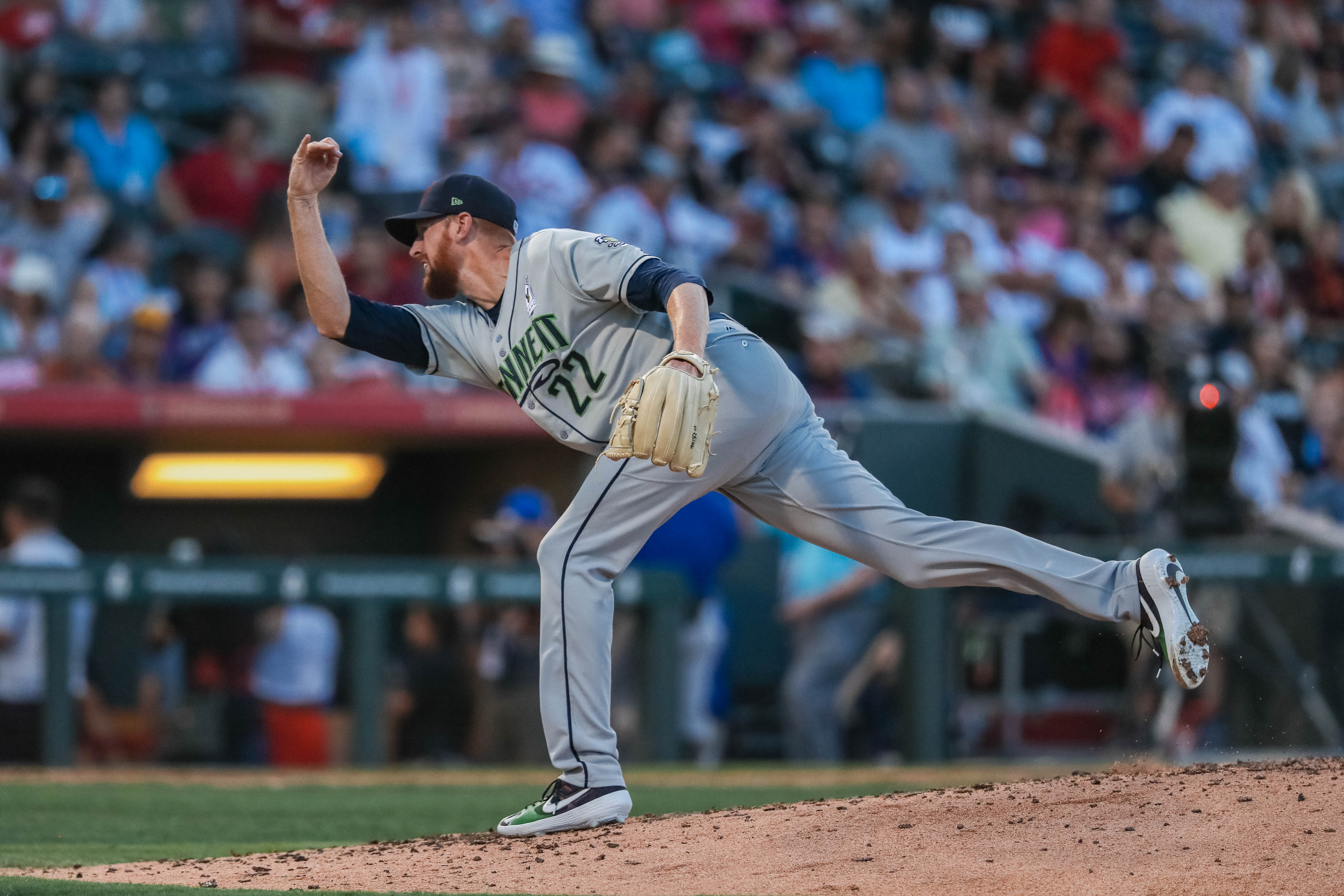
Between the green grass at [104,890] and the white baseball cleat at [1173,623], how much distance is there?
1757 millimetres

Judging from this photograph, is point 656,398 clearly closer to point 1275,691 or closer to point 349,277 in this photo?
point 1275,691

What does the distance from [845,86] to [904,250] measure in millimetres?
2099

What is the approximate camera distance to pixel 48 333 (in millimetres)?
9172

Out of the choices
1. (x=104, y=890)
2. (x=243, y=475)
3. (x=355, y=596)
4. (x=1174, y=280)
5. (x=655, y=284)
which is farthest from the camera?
(x=1174, y=280)

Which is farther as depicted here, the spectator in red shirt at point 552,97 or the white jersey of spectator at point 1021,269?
the white jersey of spectator at point 1021,269

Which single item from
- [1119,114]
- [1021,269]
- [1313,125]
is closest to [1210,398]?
[1021,269]

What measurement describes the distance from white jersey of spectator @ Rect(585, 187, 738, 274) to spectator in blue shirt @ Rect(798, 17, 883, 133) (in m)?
2.14

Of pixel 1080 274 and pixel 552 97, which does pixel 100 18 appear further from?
pixel 1080 274

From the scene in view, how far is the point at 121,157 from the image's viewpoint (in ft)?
34.4

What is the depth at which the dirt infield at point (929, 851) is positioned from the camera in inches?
145

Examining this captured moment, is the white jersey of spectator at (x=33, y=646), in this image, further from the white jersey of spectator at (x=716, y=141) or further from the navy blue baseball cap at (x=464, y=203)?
the white jersey of spectator at (x=716, y=141)

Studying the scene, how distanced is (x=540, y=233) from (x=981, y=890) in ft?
6.29

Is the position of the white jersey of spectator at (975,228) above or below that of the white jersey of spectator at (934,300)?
above

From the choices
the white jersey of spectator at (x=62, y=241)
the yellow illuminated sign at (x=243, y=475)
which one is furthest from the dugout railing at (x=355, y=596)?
the white jersey of spectator at (x=62, y=241)
